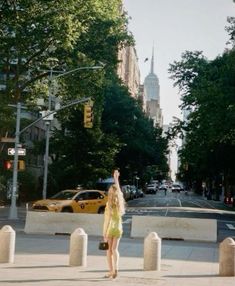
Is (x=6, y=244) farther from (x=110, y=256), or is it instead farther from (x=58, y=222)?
(x=58, y=222)

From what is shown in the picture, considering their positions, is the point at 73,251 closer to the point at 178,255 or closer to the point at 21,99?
the point at 178,255

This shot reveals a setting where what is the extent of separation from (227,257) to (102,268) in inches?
104

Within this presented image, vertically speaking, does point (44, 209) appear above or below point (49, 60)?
below

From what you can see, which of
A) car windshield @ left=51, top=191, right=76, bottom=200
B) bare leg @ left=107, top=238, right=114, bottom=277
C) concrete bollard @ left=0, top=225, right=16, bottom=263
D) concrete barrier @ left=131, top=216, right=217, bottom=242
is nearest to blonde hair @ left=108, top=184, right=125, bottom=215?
bare leg @ left=107, top=238, right=114, bottom=277

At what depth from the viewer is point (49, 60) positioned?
3594 cm

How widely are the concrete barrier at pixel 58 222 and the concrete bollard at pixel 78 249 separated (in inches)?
345

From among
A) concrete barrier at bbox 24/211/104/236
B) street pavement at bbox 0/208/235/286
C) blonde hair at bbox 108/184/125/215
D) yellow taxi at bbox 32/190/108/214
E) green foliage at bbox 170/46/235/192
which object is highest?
green foliage at bbox 170/46/235/192

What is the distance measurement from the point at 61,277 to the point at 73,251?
1.62m

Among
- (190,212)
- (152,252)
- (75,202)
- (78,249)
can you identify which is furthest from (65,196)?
(152,252)

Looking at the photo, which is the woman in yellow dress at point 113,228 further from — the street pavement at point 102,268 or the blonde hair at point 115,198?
the street pavement at point 102,268

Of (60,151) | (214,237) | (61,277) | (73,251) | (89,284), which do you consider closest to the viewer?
(89,284)

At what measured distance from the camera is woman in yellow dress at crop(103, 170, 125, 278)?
10453 mm

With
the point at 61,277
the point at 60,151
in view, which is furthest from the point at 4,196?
the point at 61,277

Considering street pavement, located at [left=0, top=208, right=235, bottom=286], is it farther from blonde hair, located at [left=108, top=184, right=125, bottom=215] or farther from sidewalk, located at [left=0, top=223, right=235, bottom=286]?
blonde hair, located at [left=108, top=184, right=125, bottom=215]
